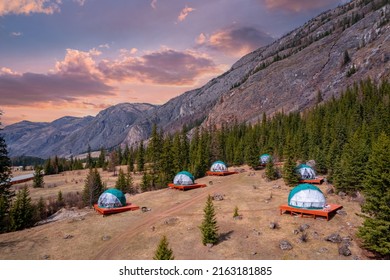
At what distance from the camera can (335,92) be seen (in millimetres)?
155500

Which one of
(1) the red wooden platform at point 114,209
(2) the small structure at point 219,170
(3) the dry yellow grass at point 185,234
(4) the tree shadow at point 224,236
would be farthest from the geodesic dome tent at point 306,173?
(1) the red wooden platform at point 114,209

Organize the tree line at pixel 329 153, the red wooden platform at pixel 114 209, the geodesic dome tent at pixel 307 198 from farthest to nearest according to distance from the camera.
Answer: the red wooden platform at pixel 114 209, the geodesic dome tent at pixel 307 198, the tree line at pixel 329 153

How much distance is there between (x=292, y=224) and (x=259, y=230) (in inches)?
173

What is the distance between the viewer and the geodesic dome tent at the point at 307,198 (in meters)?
32.7

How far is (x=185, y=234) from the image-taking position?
2900 centimetres

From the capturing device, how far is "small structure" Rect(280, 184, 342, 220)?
105 ft

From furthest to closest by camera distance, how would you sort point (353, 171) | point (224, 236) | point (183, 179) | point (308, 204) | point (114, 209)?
point (183, 179)
point (353, 171)
point (114, 209)
point (308, 204)
point (224, 236)

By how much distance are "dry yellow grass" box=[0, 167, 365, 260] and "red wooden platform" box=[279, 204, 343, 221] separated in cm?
75

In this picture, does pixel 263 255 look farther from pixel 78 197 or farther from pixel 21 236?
pixel 78 197

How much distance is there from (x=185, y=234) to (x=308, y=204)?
15.9 meters

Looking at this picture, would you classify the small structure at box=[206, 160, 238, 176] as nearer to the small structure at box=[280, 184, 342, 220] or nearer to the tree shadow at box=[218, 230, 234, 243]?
the small structure at box=[280, 184, 342, 220]

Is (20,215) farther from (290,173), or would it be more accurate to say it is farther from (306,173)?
(306,173)

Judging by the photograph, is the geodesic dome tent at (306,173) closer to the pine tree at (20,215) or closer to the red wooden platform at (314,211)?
the red wooden platform at (314,211)

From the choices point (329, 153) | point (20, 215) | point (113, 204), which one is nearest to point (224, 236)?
point (113, 204)
